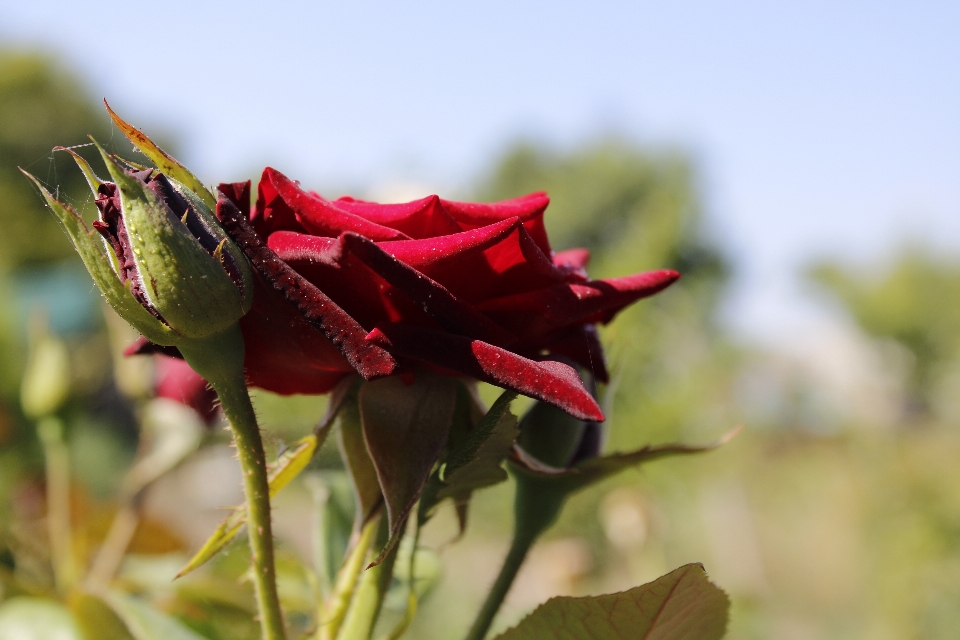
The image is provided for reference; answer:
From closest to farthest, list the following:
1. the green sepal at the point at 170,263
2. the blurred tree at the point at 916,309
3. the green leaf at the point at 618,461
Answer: the green sepal at the point at 170,263 < the green leaf at the point at 618,461 < the blurred tree at the point at 916,309

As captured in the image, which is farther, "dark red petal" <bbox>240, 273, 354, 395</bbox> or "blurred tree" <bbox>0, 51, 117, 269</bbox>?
"blurred tree" <bbox>0, 51, 117, 269</bbox>

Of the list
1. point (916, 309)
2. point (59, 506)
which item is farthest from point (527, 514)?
point (916, 309)

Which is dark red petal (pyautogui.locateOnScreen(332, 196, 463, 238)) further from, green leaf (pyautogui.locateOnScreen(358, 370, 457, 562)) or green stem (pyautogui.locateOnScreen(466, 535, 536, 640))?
green stem (pyautogui.locateOnScreen(466, 535, 536, 640))

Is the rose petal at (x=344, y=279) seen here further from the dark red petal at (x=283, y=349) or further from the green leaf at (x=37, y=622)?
the green leaf at (x=37, y=622)

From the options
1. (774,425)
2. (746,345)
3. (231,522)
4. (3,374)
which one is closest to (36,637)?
(231,522)

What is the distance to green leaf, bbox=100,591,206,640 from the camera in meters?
0.35

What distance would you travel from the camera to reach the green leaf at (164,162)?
245 mm

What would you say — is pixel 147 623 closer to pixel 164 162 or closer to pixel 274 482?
pixel 274 482

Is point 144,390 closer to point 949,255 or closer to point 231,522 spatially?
point 231,522

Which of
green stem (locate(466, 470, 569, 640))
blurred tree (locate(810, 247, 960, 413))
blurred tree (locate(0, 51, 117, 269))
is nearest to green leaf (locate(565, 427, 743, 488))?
green stem (locate(466, 470, 569, 640))

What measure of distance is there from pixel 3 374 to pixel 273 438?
670 mm

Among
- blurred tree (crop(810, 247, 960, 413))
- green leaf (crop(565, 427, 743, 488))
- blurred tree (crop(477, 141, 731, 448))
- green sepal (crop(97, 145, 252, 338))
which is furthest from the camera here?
blurred tree (crop(810, 247, 960, 413))

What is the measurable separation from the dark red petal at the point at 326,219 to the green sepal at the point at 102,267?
0.06 meters

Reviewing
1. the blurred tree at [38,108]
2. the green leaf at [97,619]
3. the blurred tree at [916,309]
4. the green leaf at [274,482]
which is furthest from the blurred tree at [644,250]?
the blurred tree at [38,108]
